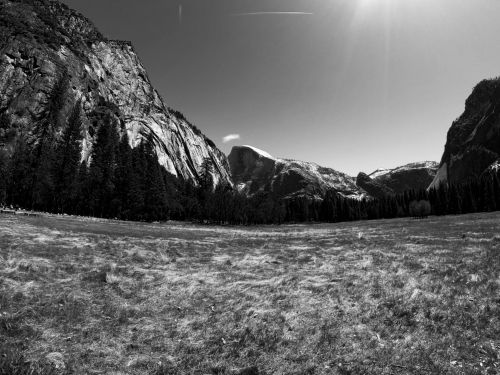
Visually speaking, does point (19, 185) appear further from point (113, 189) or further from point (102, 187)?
point (113, 189)

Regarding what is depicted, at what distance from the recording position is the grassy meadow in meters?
8.36

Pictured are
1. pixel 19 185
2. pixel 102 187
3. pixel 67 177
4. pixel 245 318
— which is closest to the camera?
pixel 245 318

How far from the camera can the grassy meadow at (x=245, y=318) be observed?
8.36m

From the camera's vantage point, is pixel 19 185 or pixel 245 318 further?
pixel 19 185

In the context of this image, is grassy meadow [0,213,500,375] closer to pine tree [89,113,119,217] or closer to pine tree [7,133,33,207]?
pine tree [89,113,119,217]

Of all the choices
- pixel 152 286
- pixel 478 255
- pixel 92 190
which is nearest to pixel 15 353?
pixel 152 286

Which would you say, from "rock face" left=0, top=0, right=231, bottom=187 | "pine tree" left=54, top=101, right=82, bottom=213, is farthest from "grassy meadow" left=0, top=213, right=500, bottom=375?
"rock face" left=0, top=0, right=231, bottom=187

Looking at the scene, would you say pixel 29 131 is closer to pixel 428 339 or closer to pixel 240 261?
pixel 240 261

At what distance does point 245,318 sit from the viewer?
38.7ft

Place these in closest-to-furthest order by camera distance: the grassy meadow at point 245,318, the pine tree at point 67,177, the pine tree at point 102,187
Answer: the grassy meadow at point 245,318 → the pine tree at point 67,177 → the pine tree at point 102,187

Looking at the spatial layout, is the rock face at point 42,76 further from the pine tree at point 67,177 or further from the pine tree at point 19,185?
the pine tree at point 19,185

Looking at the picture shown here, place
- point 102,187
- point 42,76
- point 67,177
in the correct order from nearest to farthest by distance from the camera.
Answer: point 67,177
point 102,187
point 42,76

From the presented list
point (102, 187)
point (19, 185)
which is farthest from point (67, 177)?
point (19, 185)

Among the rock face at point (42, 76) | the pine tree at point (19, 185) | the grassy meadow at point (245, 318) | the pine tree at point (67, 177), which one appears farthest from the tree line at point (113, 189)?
the grassy meadow at point (245, 318)
